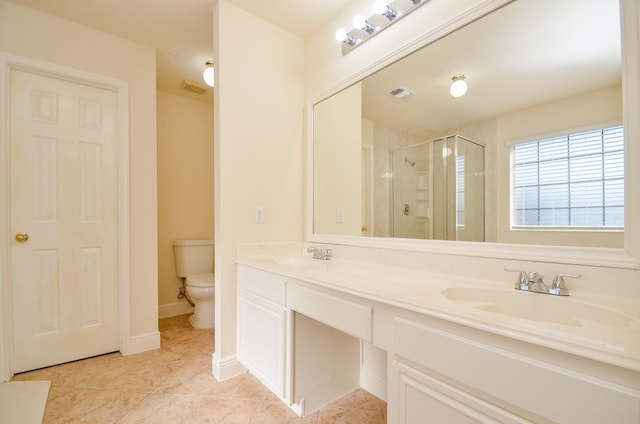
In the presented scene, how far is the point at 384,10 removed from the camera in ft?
5.32

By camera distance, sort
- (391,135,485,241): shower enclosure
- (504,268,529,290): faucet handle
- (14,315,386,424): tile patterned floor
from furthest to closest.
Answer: (14,315,386,424): tile patterned floor
(391,135,485,241): shower enclosure
(504,268,529,290): faucet handle

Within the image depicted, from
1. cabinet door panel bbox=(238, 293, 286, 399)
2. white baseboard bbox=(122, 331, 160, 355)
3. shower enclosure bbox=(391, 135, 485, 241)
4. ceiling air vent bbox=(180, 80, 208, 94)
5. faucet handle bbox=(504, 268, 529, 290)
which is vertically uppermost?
ceiling air vent bbox=(180, 80, 208, 94)

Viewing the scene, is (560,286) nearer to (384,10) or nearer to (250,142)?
(384,10)

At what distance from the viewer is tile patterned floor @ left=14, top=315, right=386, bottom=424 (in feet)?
5.13

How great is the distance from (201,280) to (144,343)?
68 cm

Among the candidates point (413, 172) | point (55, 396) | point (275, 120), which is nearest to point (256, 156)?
point (275, 120)

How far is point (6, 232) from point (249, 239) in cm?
158

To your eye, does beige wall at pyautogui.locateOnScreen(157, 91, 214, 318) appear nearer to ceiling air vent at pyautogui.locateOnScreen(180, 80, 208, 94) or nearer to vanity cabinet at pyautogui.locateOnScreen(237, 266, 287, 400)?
ceiling air vent at pyautogui.locateOnScreen(180, 80, 208, 94)

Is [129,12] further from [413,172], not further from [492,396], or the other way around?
[492,396]

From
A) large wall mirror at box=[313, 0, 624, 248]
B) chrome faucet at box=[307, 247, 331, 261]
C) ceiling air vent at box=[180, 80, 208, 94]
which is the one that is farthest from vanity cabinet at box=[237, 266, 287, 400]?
ceiling air vent at box=[180, 80, 208, 94]

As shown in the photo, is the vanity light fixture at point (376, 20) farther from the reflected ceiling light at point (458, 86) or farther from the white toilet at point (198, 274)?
the white toilet at point (198, 274)

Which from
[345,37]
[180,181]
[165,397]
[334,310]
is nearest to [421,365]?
[334,310]

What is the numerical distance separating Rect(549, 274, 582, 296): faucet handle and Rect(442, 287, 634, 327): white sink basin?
0.03 m

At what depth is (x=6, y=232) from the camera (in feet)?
6.35
